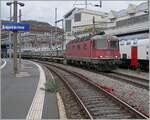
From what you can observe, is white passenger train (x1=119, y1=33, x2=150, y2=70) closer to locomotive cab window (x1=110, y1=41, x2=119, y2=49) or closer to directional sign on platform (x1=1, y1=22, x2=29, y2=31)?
locomotive cab window (x1=110, y1=41, x2=119, y2=49)

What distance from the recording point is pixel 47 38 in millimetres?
89938

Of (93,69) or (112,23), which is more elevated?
(112,23)

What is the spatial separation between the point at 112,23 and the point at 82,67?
51330 millimetres

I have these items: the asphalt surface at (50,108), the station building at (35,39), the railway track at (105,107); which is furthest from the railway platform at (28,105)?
the station building at (35,39)

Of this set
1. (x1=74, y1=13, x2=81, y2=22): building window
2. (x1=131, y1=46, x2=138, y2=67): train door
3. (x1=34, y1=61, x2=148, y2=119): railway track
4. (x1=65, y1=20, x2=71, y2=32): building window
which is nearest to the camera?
(x1=34, y1=61, x2=148, y2=119): railway track

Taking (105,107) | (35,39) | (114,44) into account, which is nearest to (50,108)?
(105,107)

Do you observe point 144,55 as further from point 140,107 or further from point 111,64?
point 140,107

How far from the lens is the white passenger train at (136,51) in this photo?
3092 cm

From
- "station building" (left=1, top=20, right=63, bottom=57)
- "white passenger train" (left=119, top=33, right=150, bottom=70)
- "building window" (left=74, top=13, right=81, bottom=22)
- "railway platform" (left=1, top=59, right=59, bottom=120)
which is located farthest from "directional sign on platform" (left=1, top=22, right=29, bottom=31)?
"building window" (left=74, top=13, right=81, bottom=22)

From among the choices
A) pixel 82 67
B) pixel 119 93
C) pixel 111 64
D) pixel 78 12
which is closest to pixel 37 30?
pixel 78 12

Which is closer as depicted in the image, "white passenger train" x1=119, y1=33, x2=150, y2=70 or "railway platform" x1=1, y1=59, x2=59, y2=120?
"railway platform" x1=1, y1=59, x2=59, y2=120

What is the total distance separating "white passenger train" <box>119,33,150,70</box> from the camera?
101ft

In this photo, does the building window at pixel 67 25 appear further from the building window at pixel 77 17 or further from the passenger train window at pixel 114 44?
the passenger train window at pixel 114 44

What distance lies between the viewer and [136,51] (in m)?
32.8
